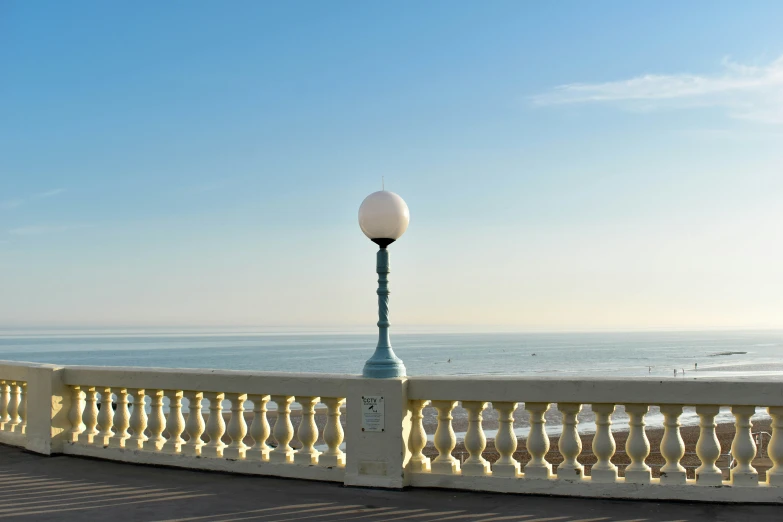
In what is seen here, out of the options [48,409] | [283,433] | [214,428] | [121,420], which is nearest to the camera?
[283,433]

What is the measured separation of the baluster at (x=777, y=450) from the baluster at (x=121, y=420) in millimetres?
6364

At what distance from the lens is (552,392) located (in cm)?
668

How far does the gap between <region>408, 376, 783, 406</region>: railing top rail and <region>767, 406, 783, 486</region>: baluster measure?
0.40 feet

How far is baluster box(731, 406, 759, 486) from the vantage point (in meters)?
6.30

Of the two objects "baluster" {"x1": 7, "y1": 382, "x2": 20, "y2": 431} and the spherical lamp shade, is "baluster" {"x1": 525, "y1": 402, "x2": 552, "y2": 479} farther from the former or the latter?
"baluster" {"x1": 7, "y1": 382, "x2": 20, "y2": 431}

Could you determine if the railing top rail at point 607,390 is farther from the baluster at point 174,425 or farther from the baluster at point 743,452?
the baluster at point 174,425

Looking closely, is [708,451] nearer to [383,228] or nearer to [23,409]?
[383,228]

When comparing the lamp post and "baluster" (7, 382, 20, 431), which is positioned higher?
the lamp post

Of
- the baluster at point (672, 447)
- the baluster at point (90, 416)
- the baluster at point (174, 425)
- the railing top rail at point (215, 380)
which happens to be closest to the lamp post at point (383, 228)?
the railing top rail at point (215, 380)

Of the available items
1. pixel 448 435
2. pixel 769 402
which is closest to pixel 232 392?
pixel 448 435

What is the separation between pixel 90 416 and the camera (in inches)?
345

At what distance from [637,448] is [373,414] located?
2313mm

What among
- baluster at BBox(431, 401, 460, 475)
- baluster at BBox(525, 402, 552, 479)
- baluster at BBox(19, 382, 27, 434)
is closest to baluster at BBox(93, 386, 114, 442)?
baluster at BBox(19, 382, 27, 434)

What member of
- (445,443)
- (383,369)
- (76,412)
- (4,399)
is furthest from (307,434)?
(4,399)
